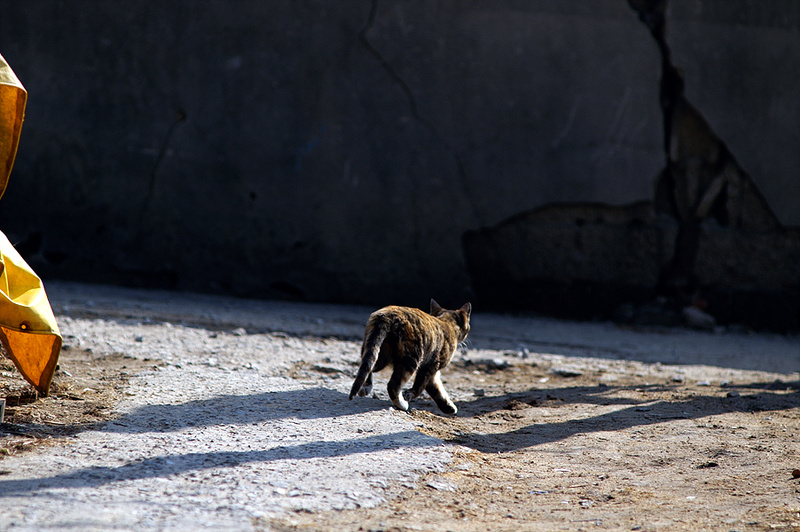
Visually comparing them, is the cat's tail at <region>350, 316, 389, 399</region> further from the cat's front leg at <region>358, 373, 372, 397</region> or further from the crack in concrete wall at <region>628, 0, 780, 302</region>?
the crack in concrete wall at <region>628, 0, 780, 302</region>

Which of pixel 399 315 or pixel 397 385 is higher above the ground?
pixel 399 315

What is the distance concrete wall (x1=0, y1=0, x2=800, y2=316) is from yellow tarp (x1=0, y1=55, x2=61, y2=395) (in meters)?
4.43

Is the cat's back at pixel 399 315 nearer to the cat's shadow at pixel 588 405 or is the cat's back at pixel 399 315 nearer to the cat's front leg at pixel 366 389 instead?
the cat's front leg at pixel 366 389

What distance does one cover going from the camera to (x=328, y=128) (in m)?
7.38

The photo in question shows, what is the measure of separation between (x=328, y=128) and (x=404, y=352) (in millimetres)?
4286

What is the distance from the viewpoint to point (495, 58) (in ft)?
24.3

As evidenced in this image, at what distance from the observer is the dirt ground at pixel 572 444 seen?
96.3 inches

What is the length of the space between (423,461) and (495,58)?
17.8 ft

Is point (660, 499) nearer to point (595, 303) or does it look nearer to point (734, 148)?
point (595, 303)

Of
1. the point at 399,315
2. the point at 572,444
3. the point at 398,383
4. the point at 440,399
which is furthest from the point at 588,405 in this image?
the point at 399,315

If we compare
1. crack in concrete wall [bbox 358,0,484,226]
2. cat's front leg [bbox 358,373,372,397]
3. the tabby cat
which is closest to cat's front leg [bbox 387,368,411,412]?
the tabby cat

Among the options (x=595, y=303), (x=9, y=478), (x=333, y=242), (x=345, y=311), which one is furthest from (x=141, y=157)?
(x=9, y=478)

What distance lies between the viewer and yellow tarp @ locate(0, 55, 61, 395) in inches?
107

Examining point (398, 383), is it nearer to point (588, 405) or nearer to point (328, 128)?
point (588, 405)
